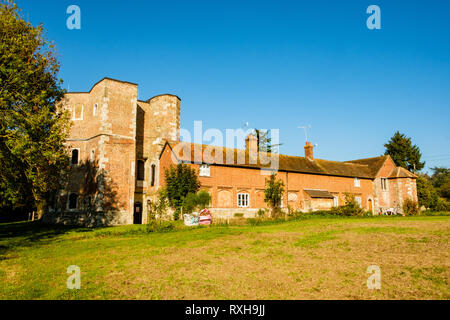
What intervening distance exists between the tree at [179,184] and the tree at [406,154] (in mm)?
47835

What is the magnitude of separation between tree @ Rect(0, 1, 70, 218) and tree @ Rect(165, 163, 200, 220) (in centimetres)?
1010

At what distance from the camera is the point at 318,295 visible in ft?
21.3

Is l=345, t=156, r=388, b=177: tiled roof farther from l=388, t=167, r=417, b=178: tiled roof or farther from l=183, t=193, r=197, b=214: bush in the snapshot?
l=183, t=193, r=197, b=214: bush

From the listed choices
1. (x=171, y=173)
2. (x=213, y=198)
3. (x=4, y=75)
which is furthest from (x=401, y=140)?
(x=4, y=75)

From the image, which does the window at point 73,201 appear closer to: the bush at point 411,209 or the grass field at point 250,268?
the grass field at point 250,268

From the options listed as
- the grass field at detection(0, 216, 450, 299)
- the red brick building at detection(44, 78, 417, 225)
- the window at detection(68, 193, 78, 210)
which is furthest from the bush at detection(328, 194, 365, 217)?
the window at detection(68, 193, 78, 210)

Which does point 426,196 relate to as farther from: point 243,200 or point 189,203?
point 189,203

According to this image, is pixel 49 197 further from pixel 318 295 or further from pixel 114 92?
pixel 318 295

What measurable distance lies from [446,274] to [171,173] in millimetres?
22723

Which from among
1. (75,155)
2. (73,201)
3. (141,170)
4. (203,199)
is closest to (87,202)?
(73,201)

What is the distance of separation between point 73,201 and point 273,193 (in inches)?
825

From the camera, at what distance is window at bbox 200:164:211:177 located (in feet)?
95.6

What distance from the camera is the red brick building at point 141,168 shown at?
28.5 metres

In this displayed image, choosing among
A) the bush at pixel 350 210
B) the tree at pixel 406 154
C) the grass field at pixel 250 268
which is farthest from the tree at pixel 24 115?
the tree at pixel 406 154
